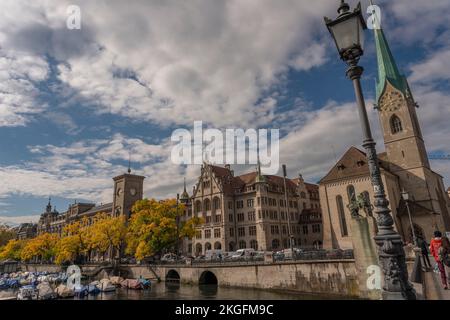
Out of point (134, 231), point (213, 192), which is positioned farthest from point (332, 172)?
point (134, 231)

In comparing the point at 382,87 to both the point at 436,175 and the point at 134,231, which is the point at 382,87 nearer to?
the point at 436,175

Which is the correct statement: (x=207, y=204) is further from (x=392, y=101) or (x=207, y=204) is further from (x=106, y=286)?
(x=392, y=101)

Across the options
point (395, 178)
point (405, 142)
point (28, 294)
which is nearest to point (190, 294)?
point (28, 294)

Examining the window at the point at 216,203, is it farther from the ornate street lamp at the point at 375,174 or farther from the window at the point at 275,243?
the ornate street lamp at the point at 375,174

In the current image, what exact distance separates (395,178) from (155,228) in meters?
39.8

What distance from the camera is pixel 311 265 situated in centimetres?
3278

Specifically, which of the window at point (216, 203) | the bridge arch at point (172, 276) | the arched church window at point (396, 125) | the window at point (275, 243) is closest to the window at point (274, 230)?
the window at point (275, 243)

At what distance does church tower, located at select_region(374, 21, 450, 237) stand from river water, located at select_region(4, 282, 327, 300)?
80.2ft

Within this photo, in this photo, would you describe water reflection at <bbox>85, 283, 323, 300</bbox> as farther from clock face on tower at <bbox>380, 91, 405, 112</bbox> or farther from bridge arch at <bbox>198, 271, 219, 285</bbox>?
clock face on tower at <bbox>380, 91, 405, 112</bbox>

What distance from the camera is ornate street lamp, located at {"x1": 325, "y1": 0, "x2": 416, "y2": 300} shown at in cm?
502

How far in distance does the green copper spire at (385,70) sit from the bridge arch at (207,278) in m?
40.9

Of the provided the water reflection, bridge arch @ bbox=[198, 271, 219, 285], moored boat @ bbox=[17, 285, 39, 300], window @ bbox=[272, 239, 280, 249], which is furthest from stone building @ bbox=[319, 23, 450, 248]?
moored boat @ bbox=[17, 285, 39, 300]

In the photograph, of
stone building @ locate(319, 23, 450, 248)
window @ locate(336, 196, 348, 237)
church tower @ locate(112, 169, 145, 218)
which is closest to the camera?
stone building @ locate(319, 23, 450, 248)
